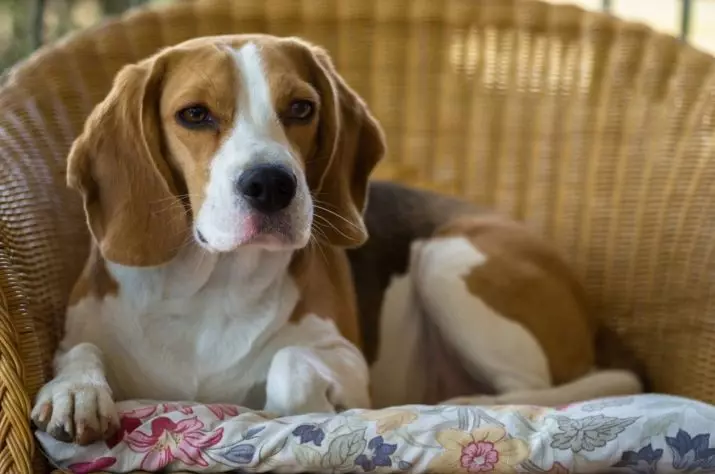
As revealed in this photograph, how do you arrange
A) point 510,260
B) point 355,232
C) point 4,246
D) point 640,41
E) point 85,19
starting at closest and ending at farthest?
point 4,246 < point 355,232 < point 510,260 < point 640,41 < point 85,19

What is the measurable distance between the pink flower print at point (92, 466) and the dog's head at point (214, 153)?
0.38 metres

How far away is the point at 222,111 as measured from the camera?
5.48ft

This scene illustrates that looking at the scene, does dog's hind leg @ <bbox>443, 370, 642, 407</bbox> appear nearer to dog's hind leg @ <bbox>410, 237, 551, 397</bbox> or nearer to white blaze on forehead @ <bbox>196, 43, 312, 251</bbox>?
dog's hind leg @ <bbox>410, 237, 551, 397</bbox>

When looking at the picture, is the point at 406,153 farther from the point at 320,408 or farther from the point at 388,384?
the point at 320,408

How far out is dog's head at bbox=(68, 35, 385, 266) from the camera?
63.1 inches

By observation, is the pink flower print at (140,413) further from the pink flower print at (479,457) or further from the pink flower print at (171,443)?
the pink flower print at (479,457)

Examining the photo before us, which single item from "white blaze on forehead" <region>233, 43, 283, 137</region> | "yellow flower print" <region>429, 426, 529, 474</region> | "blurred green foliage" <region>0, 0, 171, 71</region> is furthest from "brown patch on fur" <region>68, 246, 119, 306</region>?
"blurred green foliage" <region>0, 0, 171, 71</region>

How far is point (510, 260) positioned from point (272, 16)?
96 centimetres

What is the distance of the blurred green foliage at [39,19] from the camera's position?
122 inches

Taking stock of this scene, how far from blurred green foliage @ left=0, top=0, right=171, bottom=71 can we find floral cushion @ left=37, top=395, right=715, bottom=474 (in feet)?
5.42

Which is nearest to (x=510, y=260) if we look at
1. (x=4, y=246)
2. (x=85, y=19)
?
(x=4, y=246)

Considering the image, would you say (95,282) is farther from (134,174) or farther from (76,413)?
(76,413)

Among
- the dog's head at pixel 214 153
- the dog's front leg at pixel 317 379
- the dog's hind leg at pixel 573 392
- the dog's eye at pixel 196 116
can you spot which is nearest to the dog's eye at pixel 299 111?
the dog's head at pixel 214 153

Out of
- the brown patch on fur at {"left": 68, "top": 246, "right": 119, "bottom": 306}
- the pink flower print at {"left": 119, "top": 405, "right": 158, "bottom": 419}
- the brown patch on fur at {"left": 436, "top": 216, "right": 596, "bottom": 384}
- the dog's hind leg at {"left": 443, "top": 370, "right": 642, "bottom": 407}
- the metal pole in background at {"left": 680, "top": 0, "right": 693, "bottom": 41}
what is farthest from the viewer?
the metal pole in background at {"left": 680, "top": 0, "right": 693, "bottom": 41}
